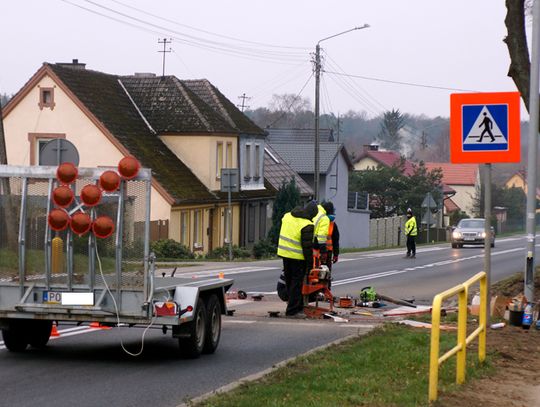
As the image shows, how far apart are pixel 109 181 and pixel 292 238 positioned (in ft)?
17.8

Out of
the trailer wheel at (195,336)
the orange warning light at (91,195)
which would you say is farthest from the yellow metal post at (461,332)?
the orange warning light at (91,195)

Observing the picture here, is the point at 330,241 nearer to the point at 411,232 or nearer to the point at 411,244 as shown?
the point at 411,232

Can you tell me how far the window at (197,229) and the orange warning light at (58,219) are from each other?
113ft

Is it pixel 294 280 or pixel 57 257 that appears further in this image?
pixel 294 280

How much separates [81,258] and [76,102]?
3433cm

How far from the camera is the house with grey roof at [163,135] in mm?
45656

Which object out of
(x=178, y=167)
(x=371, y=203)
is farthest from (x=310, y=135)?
(x=178, y=167)

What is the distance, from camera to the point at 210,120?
164 ft

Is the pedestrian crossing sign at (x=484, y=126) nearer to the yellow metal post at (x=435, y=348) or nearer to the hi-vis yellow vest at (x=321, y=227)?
the yellow metal post at (x=435, y=348)

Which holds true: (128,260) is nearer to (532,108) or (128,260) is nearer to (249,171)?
(532,108)

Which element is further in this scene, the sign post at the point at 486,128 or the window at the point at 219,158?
the window at the point at 219,158

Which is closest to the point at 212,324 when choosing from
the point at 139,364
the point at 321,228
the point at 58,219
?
the point at 139,364

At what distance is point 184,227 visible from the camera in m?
45.8

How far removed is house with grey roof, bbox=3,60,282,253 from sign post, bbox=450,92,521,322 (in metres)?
29.0
